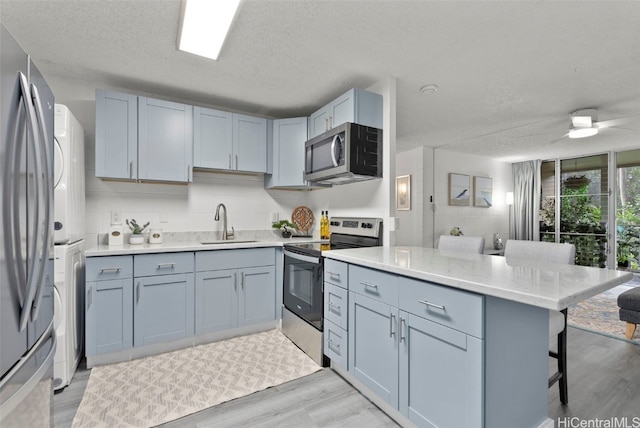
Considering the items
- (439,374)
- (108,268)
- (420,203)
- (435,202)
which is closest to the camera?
(439,374)

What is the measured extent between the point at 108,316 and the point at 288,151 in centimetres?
209

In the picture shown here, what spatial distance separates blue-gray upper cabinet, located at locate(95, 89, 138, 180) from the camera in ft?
8.27

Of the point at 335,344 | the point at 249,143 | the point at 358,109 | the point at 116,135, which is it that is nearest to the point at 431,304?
the point at 335,344

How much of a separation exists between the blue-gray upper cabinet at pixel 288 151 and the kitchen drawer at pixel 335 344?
1529 millimetres

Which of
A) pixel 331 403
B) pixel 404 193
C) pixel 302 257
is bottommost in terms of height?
pixel 331 403

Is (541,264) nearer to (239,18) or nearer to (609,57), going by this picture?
(609,57)

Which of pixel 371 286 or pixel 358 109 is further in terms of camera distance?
pixel 358 109

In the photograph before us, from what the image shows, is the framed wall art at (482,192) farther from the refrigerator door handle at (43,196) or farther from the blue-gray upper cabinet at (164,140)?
the refrigerator door handle at (43,196)

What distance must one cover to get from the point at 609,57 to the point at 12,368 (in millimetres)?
3601

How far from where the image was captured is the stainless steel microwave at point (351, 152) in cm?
240

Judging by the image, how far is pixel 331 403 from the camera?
1.85 meters

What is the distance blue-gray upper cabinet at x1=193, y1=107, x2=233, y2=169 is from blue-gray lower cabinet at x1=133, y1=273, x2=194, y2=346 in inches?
42.6

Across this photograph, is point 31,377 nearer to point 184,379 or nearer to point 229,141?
point 184,379

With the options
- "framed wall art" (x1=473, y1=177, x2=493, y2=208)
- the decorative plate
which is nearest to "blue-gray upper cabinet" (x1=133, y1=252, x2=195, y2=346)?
the decorative plate
